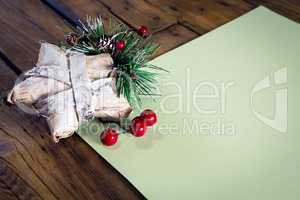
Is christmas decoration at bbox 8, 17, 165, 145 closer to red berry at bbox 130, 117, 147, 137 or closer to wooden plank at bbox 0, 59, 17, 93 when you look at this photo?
red berry at bbox 130, 117, 147, 137

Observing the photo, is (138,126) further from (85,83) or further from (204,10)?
(204,10)

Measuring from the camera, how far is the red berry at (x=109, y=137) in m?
0.96

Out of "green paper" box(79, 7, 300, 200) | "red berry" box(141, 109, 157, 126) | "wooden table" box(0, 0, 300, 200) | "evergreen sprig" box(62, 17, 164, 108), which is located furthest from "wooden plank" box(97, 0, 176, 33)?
"red berry" box(141, 109, 157, 126)

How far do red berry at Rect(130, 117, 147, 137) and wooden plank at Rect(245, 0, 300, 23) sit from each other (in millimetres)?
672

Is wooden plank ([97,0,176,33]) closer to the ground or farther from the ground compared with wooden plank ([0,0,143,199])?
farther from the ground

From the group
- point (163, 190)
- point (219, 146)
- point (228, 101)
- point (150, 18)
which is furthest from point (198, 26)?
point (163, 190)

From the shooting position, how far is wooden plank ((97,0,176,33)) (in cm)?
129

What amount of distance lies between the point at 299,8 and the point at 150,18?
0.51m

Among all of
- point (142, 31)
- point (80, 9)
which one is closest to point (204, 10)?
point (142, 31)

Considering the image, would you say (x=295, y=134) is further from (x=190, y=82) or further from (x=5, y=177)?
(x=5, y=177)

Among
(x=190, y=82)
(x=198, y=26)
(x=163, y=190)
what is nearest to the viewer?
(x=163, y=190)

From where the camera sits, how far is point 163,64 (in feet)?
3.87

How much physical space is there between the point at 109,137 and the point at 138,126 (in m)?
0.07

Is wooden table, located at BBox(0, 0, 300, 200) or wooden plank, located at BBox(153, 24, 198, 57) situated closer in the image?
wooden table, located at BBox(0, 0, 300, 200)
